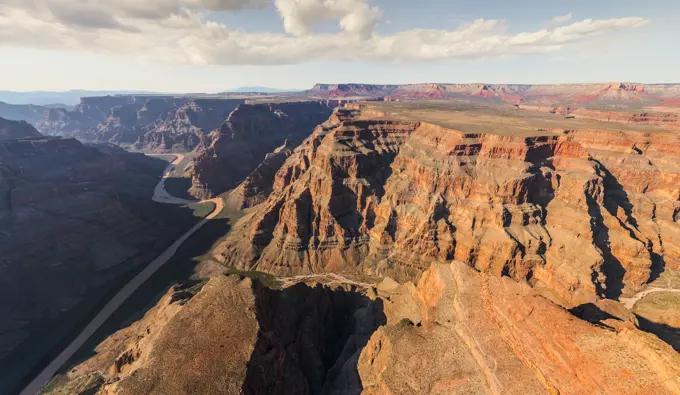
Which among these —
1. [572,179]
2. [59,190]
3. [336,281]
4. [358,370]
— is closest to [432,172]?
[572,179]

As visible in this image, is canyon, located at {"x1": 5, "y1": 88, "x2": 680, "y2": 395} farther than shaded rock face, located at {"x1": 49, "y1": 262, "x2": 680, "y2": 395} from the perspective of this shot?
Yes

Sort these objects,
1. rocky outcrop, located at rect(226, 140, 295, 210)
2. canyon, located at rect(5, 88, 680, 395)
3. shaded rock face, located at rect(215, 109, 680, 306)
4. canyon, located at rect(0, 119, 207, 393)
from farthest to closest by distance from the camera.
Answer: rocky outcrop, located at rect(226, 140, 295, 210) → shaded rock face, located at rect(215, 109, 680, 306) → canyon, located at rect(0, 119, 207, 393) → canyon, located at rect(5, 88, 680, 395)

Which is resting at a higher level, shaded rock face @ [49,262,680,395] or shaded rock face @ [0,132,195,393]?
shaded rock face @ [49,262,680,395]

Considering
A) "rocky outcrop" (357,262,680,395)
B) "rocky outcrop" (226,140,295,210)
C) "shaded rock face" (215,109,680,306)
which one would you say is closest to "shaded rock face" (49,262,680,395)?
"rocky outcrop" (357,262,680,395)

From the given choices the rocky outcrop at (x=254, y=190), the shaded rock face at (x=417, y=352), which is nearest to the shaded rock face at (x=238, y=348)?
the shaded rock face at (x=417, y=352)

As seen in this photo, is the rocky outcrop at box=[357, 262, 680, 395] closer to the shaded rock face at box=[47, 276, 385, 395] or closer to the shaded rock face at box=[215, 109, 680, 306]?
the shaded rock face at box=[47, 276, 385, 395]

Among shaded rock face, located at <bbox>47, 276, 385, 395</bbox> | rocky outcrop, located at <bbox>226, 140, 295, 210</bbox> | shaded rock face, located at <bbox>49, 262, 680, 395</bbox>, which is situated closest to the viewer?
shaded rock face, located at <bbox>49, 262, 680, 395</bbox>
